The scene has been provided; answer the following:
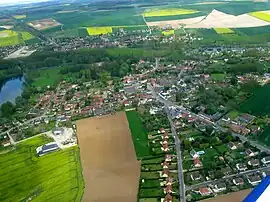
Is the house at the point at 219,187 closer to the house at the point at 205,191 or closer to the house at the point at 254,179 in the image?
the house at the point at 205,191

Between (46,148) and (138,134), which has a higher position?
(138,134)

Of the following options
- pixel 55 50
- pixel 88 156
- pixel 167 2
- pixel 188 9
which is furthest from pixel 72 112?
pixel 167 2

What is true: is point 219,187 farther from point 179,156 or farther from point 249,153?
point 249,153

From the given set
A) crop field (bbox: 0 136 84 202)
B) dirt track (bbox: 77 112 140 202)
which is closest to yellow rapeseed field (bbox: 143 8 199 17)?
dirt track (bbox: 77 112 140 202)

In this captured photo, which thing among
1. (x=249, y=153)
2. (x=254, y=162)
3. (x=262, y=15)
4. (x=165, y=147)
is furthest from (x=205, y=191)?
(x=262, y=15)

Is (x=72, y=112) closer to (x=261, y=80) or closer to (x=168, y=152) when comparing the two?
(x=168, y=152)

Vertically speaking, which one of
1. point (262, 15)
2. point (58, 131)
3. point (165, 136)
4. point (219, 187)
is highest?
point (262, 15)
